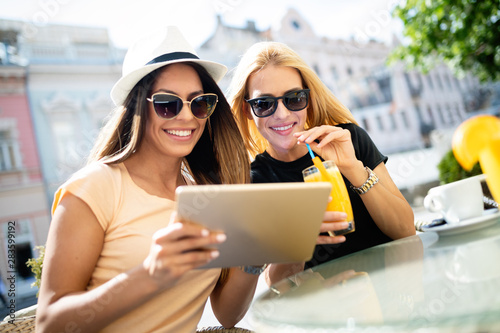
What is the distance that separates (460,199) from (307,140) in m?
0.61

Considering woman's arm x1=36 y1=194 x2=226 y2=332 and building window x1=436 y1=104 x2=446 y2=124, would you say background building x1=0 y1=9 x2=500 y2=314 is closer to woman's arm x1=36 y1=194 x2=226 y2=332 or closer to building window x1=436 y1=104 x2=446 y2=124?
woman's arm x1=36 y1=194 x2=226 y2=332

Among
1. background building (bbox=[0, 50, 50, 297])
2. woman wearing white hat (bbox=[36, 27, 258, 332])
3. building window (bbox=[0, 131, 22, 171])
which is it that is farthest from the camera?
building window (bbox=[0, 131, 22, 171])

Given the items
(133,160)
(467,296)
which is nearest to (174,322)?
(133,160)

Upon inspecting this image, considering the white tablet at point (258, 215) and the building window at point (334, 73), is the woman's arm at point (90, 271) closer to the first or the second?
the white tablet at point (258, 215)

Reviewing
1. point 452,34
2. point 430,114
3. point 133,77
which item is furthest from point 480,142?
point 430,114

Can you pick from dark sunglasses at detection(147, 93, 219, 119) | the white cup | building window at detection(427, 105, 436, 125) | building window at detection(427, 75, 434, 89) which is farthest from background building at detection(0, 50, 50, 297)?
building window at detection(427, 75, 434, 89)

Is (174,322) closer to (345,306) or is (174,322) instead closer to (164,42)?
(345,306)

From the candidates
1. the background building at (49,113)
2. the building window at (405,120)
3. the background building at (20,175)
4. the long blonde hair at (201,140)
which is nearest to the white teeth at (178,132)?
the long blonde hair at (201,140)

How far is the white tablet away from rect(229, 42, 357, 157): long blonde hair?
1.21 m

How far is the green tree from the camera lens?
6.92m

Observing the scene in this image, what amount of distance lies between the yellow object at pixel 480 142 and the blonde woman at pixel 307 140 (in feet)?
2.37

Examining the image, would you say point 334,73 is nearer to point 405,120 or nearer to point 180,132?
point 405,120

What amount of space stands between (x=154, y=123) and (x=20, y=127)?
13.1m

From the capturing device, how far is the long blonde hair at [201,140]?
161 centimetres
